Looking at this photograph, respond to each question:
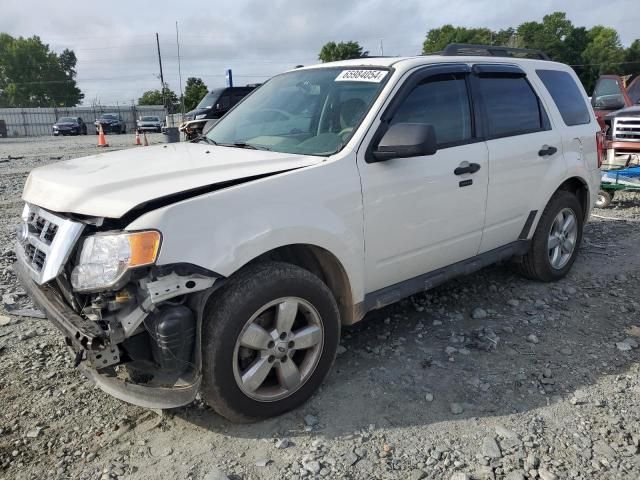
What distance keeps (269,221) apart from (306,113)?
4.13ft

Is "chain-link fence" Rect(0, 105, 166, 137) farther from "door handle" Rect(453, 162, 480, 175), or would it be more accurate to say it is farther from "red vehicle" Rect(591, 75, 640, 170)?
"door handle" Rect(453, 162, 480, 175)

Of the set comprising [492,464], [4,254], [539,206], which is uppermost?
[539,206]

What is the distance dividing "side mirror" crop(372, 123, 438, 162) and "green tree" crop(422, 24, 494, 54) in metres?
60.6

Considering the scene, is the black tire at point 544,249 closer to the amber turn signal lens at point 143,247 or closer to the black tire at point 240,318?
the black tire at point 240,318

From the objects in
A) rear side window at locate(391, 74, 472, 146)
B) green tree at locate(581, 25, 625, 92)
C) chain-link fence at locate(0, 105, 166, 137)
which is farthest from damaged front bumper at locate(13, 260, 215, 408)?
green tree at locate(581, 25, 625, 92)

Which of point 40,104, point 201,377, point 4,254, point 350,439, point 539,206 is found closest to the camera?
point 201,377

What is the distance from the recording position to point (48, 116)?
51.9 metres

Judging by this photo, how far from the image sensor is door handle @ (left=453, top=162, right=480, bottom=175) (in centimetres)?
372

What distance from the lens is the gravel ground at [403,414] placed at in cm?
265

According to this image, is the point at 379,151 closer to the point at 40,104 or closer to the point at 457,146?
the point at 457,146

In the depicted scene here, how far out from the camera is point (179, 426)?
9.73ft

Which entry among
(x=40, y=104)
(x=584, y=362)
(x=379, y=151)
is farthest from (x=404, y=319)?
(x=40, y=104)

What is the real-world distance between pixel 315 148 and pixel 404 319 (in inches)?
64.9

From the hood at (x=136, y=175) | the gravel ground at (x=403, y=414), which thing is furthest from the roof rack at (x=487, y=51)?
the gravel ground at (x=403, y=414)
